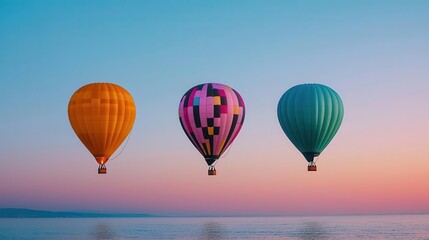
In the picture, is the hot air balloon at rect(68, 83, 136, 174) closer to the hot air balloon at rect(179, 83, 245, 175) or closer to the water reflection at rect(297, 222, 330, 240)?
the hot air balloon at rect(179, 83, 245, 175)

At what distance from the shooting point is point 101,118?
156 ft

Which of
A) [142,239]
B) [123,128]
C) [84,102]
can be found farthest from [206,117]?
[142,239]

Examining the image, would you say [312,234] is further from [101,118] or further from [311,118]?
[101,118]

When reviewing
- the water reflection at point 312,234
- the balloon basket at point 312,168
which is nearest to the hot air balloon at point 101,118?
the balloon basket at point 312,168

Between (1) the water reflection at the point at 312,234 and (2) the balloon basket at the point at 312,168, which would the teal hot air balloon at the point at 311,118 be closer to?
(2) the balloon basket at the point at 312,168

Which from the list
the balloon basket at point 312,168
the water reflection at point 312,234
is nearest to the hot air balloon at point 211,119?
the balloon basket at point 312,168

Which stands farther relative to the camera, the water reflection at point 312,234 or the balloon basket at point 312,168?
the water reflection at point 312,234

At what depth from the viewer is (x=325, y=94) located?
49.9m

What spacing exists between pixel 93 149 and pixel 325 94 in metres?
20.2

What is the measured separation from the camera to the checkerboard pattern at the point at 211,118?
159 ft

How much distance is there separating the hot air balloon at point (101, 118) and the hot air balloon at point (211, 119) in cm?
534

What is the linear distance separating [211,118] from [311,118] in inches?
332

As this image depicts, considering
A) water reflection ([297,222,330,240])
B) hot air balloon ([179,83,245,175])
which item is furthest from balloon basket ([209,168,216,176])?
water reflection ([297,222,330,240])

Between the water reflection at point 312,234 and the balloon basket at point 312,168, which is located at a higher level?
the balloon basket at point 312,168
